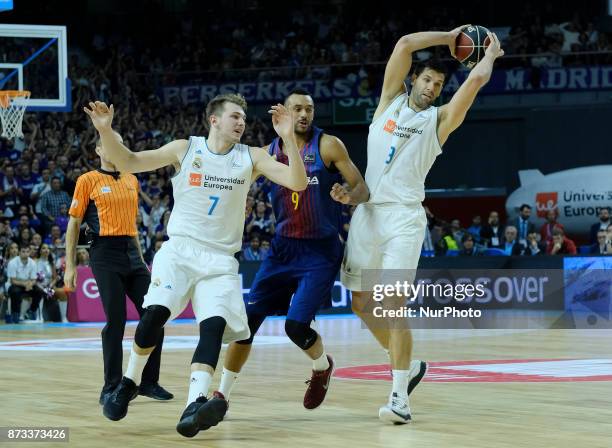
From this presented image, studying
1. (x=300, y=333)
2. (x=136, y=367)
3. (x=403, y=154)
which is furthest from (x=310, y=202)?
(x=136, y=367)

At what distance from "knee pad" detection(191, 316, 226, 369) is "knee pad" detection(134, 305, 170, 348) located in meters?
0.30

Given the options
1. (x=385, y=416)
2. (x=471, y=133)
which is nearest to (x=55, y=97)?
(x=385, y=416)

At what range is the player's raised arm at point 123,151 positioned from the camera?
22.2 ft

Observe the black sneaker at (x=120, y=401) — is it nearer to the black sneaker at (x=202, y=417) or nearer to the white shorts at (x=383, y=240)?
the black sneaker at (x=202, y=417)

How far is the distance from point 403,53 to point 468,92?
0.62 meters

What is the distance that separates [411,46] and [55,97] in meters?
11.1

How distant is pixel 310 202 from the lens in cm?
789

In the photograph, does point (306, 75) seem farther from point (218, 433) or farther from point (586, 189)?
point (218, 433)

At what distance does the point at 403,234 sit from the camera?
767 cm

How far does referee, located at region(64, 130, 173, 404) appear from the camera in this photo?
8625 millimetres

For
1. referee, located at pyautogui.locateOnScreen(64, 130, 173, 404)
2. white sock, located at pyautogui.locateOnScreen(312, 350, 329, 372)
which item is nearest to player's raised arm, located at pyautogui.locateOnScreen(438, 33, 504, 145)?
white sock, located at pyautogui.locateOnScreen(312, 350, 329, 372)

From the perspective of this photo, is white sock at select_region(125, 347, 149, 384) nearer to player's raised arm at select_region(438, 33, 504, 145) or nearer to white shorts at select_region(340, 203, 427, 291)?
white shorts at select_region(340, 203, 427, 291)

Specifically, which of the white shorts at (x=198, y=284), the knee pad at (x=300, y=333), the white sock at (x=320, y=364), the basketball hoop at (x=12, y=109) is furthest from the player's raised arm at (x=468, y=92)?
the basketball hoop at (x=12, y=109)

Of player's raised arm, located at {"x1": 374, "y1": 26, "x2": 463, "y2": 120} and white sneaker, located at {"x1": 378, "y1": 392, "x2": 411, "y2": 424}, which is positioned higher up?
player's raised arm, located at {"x1": 374, "y1": 26, "x2": 463, "y2": 120}
